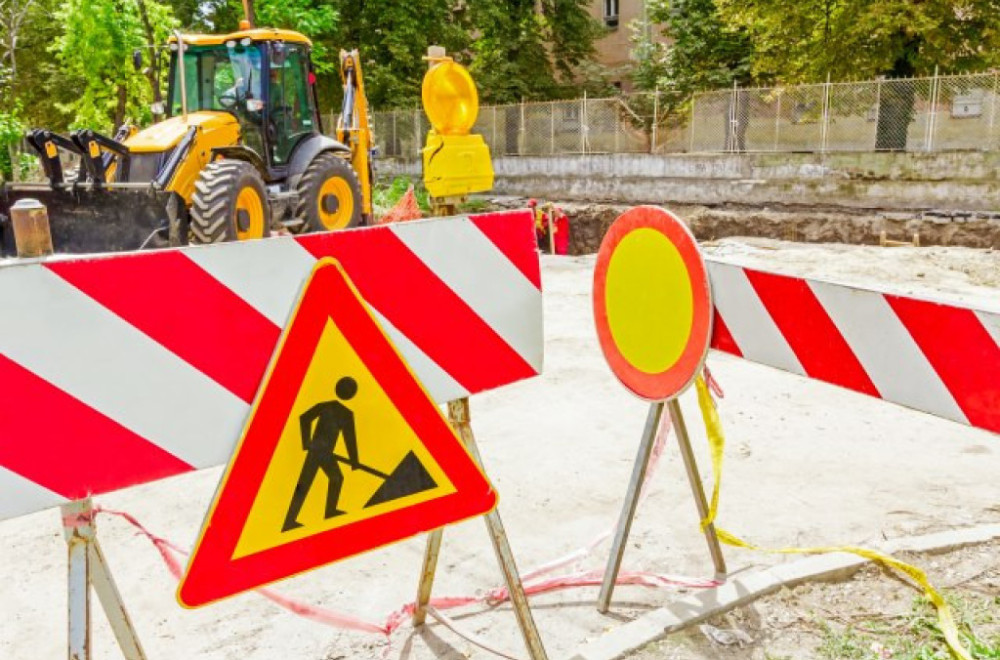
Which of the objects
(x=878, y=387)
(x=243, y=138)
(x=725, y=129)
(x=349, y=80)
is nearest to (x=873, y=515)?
(x=878, y=387)

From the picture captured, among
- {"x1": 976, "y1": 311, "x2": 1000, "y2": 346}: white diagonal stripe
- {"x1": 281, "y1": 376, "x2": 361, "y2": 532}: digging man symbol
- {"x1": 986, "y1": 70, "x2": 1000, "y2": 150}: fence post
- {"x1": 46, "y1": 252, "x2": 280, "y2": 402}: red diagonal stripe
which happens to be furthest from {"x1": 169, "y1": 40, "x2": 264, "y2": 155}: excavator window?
{"x1": 986, "y1": 70, "x2": 1000, "y2": 150}: fence post

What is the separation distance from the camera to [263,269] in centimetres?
213

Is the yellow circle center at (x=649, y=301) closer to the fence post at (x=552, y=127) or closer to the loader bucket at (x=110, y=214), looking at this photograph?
the loader bucket at (x=110, y=214)

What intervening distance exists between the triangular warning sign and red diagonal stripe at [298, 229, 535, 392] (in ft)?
0.67

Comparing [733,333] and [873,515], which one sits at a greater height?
[733,333]

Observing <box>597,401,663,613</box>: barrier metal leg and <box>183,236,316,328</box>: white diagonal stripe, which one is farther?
<box>597,401,663,613</box>: barrier metal leg

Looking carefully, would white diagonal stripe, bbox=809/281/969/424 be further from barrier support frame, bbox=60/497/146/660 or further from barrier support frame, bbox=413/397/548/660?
barrier support frame, bbox=60/497/146/660

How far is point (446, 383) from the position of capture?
256cm

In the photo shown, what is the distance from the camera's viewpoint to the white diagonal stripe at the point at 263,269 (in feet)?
6.77

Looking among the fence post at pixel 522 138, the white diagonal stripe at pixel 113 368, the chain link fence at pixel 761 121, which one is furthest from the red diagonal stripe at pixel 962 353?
the fence post at pixel 522 138

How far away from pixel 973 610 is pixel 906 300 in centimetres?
157

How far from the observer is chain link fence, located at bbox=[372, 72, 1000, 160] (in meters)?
17.0

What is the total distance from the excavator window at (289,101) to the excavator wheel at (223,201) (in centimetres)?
168

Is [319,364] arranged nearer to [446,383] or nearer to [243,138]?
[446,383]
